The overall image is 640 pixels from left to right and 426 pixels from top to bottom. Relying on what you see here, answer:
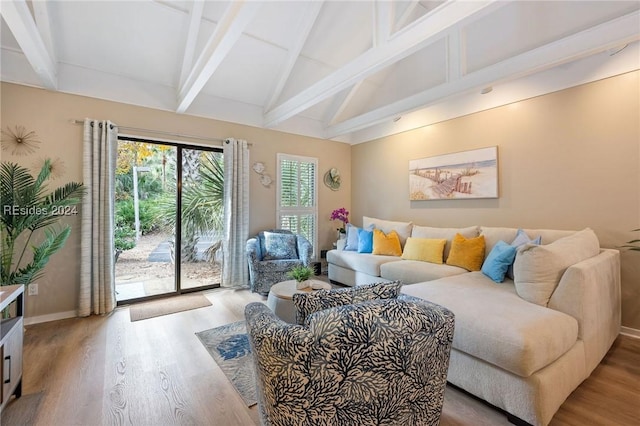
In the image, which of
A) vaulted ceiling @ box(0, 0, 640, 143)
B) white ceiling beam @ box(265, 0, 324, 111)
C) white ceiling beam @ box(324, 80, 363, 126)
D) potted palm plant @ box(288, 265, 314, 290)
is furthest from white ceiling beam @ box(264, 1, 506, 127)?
potted palm plant @ box(288, 265, 314, 290)

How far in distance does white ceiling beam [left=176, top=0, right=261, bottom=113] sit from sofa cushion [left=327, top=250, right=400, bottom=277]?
2.88m

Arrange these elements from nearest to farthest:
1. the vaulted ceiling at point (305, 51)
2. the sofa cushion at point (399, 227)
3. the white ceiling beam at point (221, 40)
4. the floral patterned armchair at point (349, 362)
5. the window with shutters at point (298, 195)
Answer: the floral patterned armchair at point (349, 362), the white ceiling beam at point (221, 40), the vaulted ceiling at point (305, 51), the sofa cushion at point (399, 227), the window with shutters at point (298, 195)

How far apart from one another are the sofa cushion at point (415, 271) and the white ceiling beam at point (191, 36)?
11.2ft

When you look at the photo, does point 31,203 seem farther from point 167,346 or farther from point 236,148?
point 236,148

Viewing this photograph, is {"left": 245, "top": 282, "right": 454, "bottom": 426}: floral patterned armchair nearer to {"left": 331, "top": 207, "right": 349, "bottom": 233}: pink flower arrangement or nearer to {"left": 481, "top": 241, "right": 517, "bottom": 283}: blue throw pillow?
{"left": 481, "top": 241, "right": 517, "bottom": 283}: blue throw pillow

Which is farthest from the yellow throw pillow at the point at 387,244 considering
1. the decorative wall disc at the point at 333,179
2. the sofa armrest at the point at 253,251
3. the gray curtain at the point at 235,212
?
the gray curtain at the point at 235,212

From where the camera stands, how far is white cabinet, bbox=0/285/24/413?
1.56m

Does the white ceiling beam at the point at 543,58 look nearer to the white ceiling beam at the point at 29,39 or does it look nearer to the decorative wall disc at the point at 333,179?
the decorative wall disc at the point at 333,179

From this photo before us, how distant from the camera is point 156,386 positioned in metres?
1.94

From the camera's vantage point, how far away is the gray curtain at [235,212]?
13.4 feet

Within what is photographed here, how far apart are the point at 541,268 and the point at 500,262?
0.72m

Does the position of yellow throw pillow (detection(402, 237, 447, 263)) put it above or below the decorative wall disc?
below

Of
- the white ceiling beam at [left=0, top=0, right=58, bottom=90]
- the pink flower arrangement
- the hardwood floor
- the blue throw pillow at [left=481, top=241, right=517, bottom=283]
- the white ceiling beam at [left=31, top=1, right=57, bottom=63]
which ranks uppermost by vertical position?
the white ceiling beam at [left=31, top=1, right=57, bottom=63]

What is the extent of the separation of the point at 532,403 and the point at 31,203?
13.9 feet
